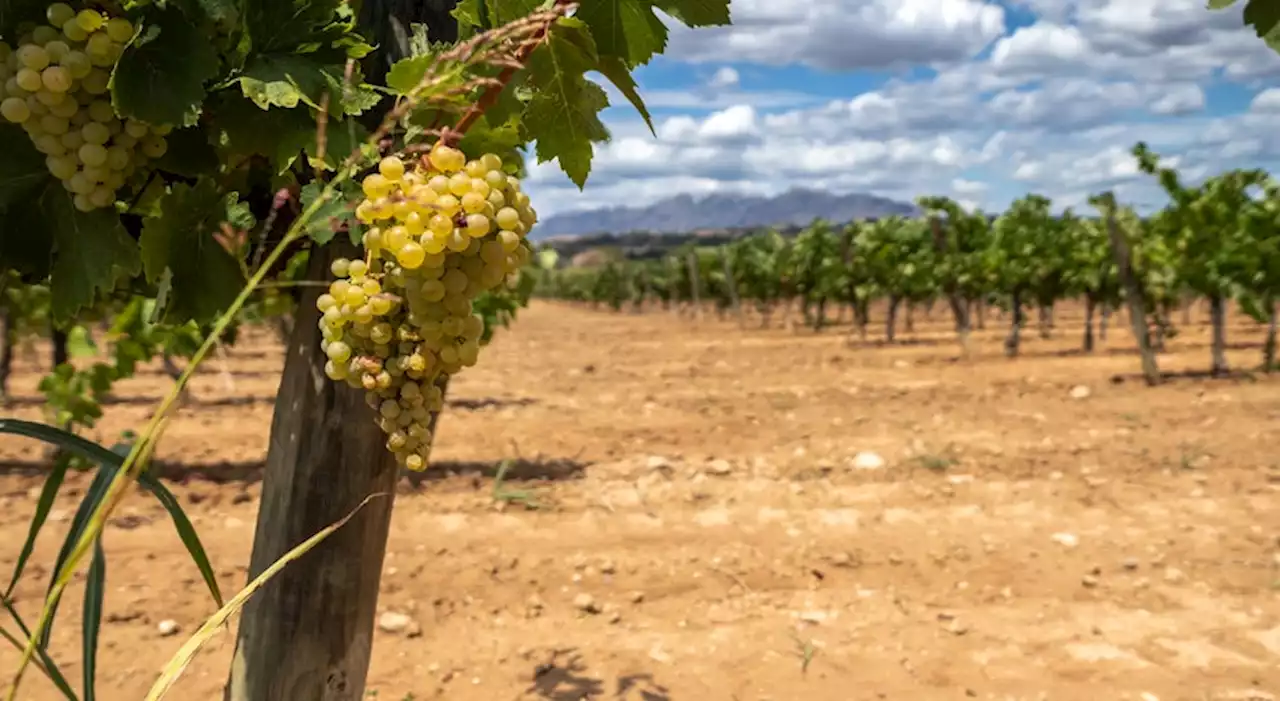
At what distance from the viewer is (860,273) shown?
25453 millimetres

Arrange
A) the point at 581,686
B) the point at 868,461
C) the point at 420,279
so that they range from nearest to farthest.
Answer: the point at 420,279 < the point at 581,686 < the point at 868,461

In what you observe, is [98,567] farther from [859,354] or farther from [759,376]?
[859,354]

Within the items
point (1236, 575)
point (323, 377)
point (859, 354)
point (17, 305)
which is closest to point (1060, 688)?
point (1236, 575)

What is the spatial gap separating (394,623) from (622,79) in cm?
387

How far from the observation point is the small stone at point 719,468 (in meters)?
8.34

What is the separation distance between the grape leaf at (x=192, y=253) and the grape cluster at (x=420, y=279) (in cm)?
42

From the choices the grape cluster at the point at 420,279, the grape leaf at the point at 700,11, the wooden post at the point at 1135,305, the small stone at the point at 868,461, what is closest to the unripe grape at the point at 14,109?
the grape cluster at the point at 420,279

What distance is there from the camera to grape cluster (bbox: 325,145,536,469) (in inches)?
48.8

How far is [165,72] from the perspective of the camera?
1398 millimetres

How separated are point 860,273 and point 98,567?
2510cm

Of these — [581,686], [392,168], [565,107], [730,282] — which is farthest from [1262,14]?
[730,282]

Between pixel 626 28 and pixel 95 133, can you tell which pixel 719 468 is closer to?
pixel 626 28

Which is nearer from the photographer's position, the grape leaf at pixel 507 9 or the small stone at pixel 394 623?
the grape leaf at pixel 507 9

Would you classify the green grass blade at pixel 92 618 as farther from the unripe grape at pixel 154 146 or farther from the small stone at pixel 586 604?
the small stone at pixel 586 604
